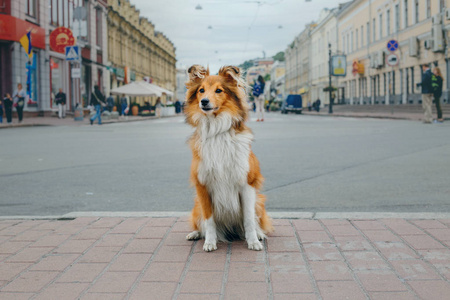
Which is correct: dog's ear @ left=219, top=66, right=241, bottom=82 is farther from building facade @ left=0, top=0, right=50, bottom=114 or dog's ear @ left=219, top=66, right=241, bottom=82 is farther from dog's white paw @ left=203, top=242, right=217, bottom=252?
building facade @ left=0, top=0, right=50, bottom=114

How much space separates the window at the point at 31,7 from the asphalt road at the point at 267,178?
69.0 feet

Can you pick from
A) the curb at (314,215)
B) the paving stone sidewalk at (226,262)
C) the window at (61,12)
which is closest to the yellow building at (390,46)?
the window at (61,12)

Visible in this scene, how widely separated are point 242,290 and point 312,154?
7.43m

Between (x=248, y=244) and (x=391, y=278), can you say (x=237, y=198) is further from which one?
(x=391, y=278)

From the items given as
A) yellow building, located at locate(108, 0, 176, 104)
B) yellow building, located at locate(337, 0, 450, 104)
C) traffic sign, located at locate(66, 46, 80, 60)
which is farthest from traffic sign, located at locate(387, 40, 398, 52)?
yellow building, located at locate(108, 0, 176, 104)

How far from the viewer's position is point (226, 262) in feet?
11.1

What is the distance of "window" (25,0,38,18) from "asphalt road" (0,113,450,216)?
2103cm

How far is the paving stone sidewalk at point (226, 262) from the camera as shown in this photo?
286cm

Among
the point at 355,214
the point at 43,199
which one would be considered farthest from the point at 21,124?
the point at 355,214

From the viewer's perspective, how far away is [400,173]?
7516 mm

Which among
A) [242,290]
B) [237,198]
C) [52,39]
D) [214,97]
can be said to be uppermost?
[52,39]

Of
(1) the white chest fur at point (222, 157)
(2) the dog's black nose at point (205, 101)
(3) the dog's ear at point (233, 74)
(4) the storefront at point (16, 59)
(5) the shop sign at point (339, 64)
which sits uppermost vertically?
(5) the shop sign at point (339, 64)

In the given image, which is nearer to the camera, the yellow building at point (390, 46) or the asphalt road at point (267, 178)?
the asphalt road at point (267, 178)

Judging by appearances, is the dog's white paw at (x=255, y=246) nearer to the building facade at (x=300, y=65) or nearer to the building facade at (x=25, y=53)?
the building facade at (x=25, y=53)
